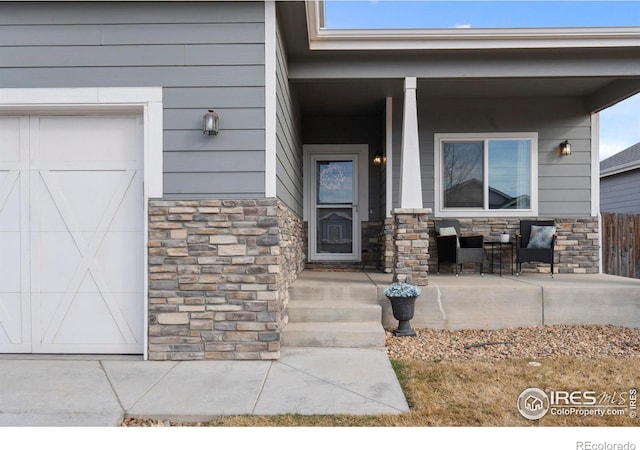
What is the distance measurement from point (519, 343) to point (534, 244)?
210cm

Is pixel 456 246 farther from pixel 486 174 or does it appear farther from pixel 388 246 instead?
pixel 486 174

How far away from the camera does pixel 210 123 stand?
3.42 meters

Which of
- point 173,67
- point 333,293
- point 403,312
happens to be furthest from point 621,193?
point 173,67

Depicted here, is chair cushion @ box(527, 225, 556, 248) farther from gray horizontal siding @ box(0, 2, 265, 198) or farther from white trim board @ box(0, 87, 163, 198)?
white trim board @ box(0, 87, 163, 198)

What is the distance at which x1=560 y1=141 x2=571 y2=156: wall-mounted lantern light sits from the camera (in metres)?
6.04

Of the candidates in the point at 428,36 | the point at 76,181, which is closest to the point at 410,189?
the point at 428,36

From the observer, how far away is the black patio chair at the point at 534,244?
5.46m

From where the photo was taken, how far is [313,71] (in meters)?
4.72

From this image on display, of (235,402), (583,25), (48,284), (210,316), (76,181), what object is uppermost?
(583,25)

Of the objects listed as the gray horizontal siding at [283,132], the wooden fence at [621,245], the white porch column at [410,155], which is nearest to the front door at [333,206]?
the gray horizontal siding at [283,132]

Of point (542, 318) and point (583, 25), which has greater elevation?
point (583, 25)

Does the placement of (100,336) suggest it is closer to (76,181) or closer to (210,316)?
(210,316)

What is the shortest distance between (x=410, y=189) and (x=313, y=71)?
175cm

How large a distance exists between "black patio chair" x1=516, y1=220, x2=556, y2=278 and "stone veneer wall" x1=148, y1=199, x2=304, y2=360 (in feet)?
12.1
